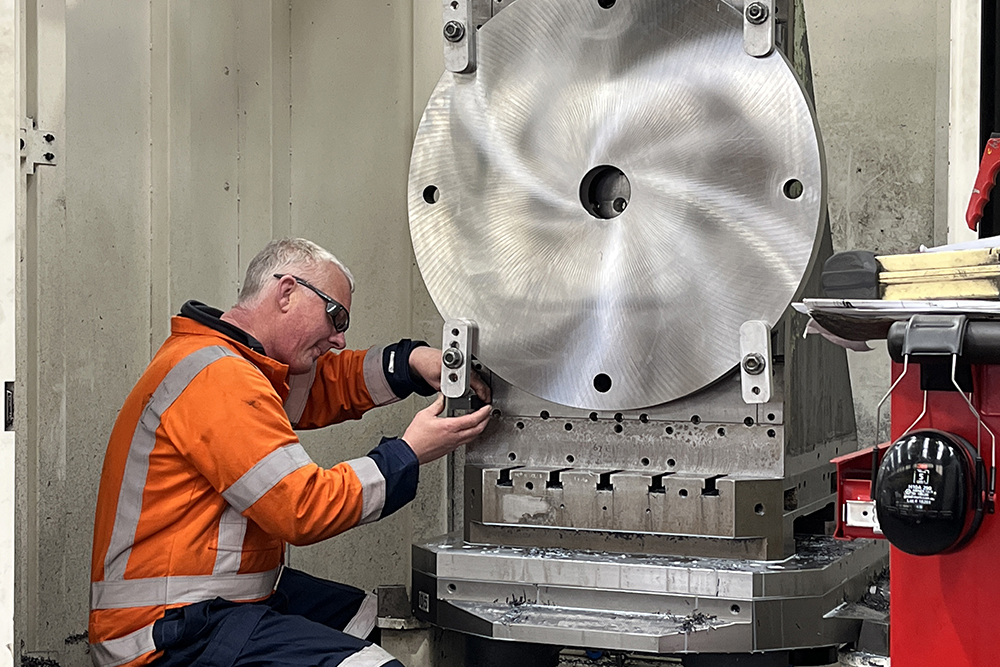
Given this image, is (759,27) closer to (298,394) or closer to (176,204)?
(298,394)

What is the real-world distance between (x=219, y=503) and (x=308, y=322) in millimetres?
348

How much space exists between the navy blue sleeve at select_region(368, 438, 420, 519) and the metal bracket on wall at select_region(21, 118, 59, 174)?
828mm

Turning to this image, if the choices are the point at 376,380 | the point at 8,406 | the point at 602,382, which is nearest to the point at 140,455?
the point at 376,380

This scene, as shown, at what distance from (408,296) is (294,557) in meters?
0.67

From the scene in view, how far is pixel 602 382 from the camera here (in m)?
1.64

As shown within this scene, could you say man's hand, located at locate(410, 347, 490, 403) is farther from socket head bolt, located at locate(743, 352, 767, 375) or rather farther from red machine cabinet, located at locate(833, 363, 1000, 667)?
red machine cabinet, located at locate(833, 363, 1000, 667)

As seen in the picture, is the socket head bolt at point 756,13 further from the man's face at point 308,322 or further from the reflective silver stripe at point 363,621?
the reflective silver stripe at point 363,621

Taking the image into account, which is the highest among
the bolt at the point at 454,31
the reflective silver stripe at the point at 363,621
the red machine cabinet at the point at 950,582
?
the bolt at the point at 454,31

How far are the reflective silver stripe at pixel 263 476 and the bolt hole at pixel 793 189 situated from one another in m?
0.79

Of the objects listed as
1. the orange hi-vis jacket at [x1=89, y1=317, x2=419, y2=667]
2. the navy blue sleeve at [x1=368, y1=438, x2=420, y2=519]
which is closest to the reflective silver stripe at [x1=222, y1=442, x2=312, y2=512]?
the orange hi-vis jacket at [x1=89, y1=317, x2=419, y2=667]

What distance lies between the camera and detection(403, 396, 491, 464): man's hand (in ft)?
5.56

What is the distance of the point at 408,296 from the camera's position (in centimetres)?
255

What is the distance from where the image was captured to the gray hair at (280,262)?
73.2 inches

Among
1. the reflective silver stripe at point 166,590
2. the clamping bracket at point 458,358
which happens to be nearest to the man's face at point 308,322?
the clamping bracket at point 458,358
